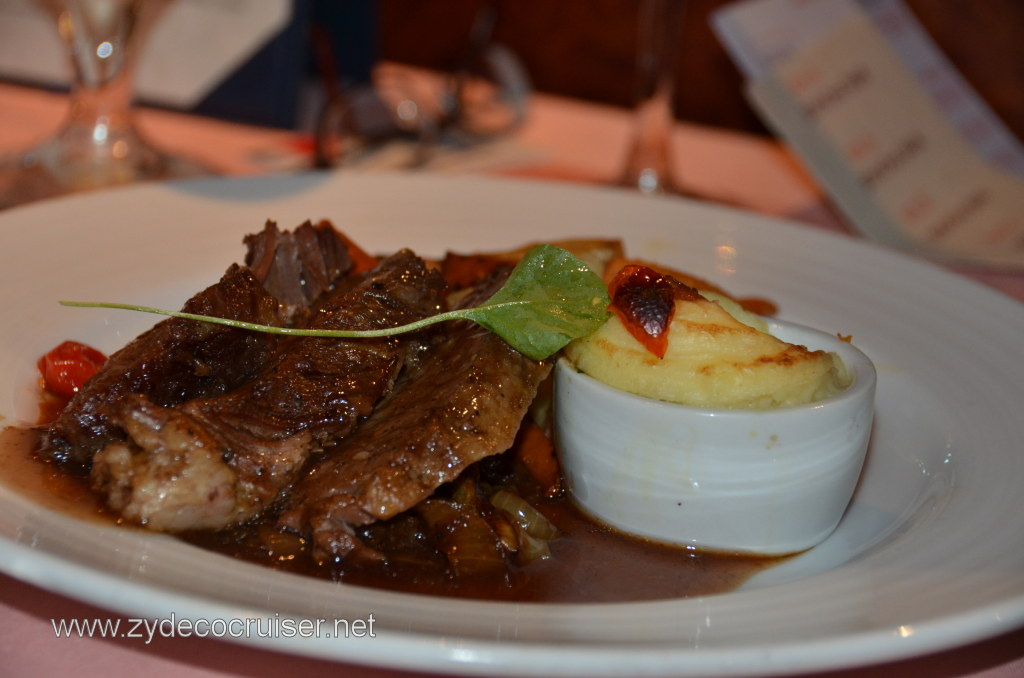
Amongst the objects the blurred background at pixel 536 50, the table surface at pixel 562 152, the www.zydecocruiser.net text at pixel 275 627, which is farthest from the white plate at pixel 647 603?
the blurred background at pixel 536 50

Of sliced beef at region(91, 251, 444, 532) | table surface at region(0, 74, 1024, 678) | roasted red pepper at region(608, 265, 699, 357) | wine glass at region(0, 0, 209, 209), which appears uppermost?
roasted red pepper at region(608, 265, 699, 357)

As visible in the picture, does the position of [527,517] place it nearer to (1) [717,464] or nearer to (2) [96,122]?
(1) [717,464]

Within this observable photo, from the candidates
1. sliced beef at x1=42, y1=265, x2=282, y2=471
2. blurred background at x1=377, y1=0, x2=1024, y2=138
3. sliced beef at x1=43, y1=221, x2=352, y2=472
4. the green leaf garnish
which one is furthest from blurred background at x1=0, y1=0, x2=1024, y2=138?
the green leaf garnish

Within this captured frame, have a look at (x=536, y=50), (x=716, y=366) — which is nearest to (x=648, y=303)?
(x=716, y=366)

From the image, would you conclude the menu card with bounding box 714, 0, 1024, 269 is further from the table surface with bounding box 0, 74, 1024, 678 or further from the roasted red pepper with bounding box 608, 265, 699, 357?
the roasted red pepper with bounding box 608, 265, 699, 357

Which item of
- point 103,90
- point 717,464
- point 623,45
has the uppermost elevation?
point 717,464

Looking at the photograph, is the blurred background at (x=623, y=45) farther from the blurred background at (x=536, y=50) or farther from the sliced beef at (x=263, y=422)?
the sliced beef at (x=263, y=422)

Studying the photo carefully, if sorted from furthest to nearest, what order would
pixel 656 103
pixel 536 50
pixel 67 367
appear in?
pixel 536 50 < pixel 656 103 < pixel 67 367
